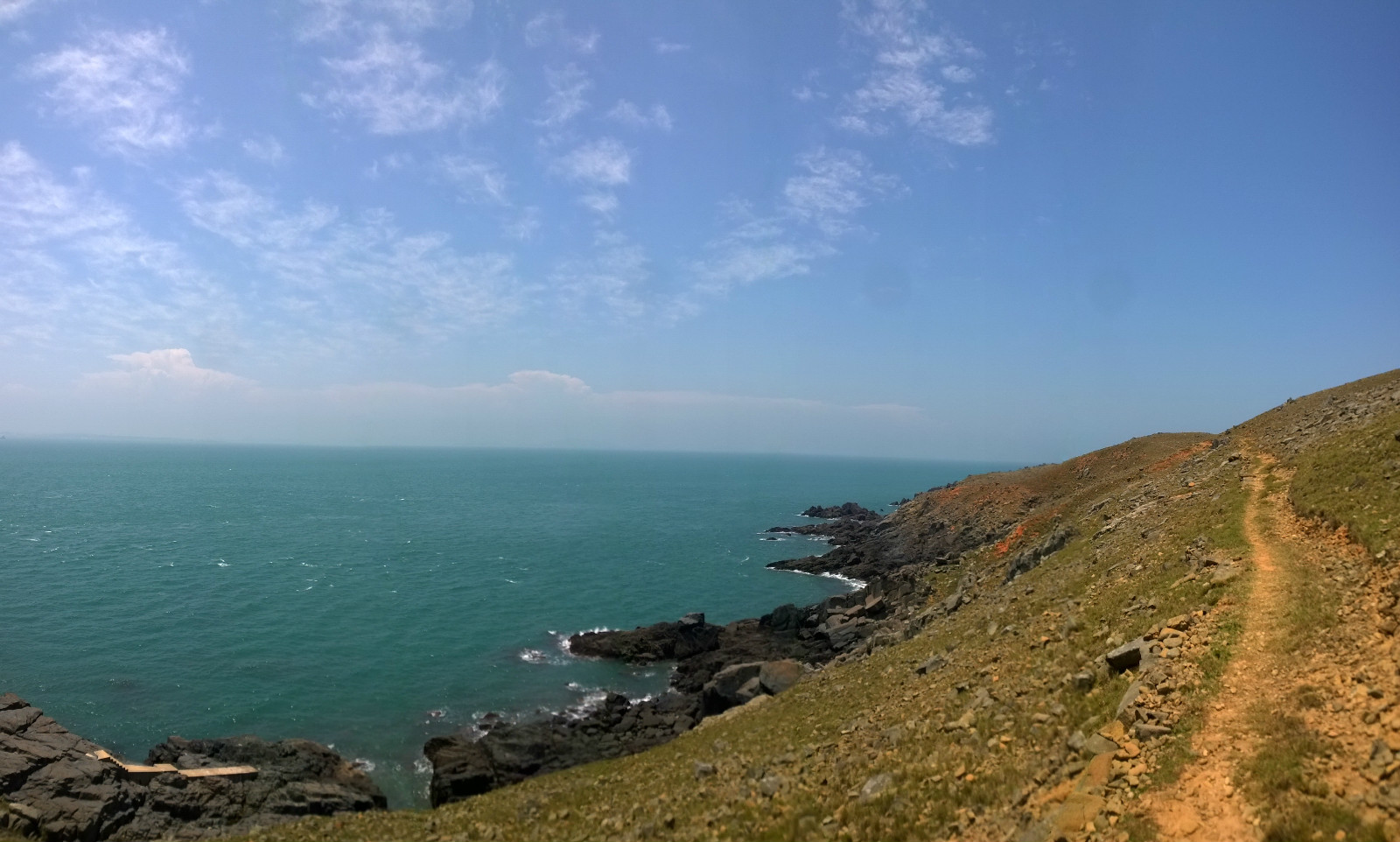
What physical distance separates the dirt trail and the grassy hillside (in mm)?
99

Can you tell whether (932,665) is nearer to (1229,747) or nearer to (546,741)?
(1229,747)

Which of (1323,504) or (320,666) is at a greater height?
(1323,504)

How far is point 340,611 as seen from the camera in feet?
226

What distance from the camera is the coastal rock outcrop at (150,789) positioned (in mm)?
26688

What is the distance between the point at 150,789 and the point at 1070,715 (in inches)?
1474

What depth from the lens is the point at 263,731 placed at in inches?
→ 1671

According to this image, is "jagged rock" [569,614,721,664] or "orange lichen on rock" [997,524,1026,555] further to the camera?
"jagged rock" [569,614,721,664]

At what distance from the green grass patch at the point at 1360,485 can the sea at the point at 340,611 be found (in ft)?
138

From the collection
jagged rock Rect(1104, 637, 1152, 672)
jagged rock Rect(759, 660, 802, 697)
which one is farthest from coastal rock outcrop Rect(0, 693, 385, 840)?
jagged rock Rect(1104, 637, 1152, 672)

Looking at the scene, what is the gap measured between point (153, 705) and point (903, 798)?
51.8 meters

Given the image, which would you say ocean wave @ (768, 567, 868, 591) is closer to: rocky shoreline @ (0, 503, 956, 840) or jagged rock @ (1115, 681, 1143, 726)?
rocky shoreline @ (0, 503, 956, 840)

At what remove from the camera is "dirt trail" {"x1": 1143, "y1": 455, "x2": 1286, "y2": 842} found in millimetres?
11234

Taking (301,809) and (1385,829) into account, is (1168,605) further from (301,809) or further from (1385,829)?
(301,809)

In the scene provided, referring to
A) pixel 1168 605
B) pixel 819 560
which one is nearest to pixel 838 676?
pixel 1168 605
